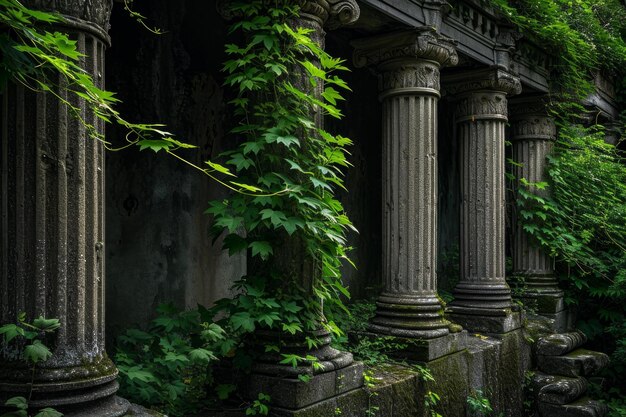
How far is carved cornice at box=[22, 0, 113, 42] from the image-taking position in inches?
119

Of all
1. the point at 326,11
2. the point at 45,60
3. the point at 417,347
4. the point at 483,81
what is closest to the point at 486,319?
the point at 417,347

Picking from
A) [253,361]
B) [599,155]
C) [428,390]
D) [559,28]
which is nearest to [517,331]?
[428,390]

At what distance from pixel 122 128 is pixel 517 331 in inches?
215

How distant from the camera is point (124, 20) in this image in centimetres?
569

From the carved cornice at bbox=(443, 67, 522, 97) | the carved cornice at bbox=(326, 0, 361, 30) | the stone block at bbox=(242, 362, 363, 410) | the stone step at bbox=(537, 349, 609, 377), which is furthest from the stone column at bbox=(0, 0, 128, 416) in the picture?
the stone step at bbox=(537, 349, 609, 377)

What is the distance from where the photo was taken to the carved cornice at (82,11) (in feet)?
9.93

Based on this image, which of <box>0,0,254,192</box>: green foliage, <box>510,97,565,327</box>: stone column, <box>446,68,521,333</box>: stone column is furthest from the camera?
<box>510,97,565,327</box>: stone column

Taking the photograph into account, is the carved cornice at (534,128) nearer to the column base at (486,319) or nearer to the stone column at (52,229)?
the column base at (486,319)

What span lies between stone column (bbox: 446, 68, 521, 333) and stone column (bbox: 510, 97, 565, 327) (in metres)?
1.20

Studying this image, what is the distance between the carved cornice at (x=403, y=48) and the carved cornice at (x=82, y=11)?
3.56 metres

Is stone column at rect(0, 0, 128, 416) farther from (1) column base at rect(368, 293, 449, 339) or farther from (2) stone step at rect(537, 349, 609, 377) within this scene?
(2) stone step at rect(537, 349, 609, 377)

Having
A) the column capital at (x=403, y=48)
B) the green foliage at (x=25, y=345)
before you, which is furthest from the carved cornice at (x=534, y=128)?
the green foliage at (x=25, y=345)

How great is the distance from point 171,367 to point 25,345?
132 cm

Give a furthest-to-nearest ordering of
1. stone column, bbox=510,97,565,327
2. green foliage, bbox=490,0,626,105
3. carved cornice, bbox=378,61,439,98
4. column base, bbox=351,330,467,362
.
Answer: stone column, bbox=510,97,565,327, green foliage, bbox=490,0,626,105, carved cornice, bbox=378,61,439,98, column base, bbox=351,330,467,362
